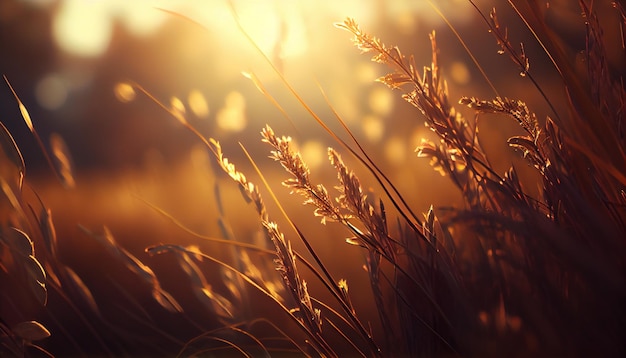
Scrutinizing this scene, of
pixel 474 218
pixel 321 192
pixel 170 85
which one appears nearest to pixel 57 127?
pixel 170 85

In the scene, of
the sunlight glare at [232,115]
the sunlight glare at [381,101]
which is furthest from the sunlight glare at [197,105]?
the sunlight glare at [381,101]

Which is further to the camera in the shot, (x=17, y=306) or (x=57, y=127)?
(x=57, y=127)

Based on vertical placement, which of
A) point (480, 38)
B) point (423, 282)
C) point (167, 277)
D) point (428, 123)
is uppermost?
point (480, 38)

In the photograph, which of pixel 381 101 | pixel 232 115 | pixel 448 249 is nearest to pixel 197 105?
pixel 232 115

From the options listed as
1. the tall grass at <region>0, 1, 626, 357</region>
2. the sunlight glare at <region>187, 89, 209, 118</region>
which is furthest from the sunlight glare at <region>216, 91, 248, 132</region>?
the tall grass at <region>0, 1, 626, 357</region>

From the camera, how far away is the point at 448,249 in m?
0.53

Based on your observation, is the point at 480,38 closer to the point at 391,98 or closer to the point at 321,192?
the point at 391,98

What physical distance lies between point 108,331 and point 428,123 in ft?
1.35

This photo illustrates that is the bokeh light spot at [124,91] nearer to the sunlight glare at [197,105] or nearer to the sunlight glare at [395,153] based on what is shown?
the sunlight glare at [197,105]

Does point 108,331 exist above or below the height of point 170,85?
below

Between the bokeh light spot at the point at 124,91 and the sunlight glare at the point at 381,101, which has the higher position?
the sunlight glare at the point at 381,101

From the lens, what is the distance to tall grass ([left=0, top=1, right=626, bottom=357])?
1.32ft

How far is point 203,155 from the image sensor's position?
2.43ft

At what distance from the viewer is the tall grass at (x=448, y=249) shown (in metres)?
0.40
